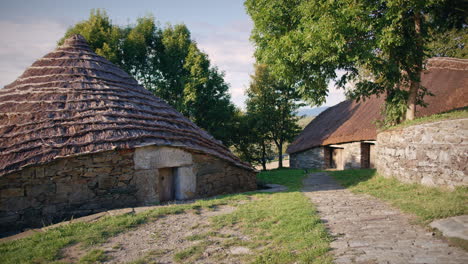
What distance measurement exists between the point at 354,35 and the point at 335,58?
0.74m

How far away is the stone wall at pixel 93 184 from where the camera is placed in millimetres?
6059

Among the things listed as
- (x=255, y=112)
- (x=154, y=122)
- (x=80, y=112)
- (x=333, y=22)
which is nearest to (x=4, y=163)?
(x=80, y=112)

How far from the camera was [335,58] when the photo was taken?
7633mm

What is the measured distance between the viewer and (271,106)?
21.9 m

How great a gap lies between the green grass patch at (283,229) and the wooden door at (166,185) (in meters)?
2.71

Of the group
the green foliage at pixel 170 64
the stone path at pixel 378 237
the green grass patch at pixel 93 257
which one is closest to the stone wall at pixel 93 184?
the green grass patch at pixel 93 257

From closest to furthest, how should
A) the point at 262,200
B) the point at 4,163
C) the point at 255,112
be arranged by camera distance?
the point at 4,163 → the point at 262,200 → the point at 255,112

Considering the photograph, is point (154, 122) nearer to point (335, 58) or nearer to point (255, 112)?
point (335, 58)

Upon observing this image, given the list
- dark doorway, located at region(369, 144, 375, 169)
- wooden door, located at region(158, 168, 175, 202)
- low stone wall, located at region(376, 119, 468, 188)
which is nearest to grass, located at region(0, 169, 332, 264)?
wooden door, located at region(158, 168, 175, 202)

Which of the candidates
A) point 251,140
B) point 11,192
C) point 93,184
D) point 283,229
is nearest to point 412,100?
point 283,229

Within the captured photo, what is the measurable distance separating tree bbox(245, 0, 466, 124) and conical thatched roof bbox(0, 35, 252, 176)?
3.82 m

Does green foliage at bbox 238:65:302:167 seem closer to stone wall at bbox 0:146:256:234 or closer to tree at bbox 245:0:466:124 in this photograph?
tree at bbox 245:0:466:124

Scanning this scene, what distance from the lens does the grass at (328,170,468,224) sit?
4.57 metres

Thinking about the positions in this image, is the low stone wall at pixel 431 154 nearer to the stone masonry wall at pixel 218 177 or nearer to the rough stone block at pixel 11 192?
the stone masonry wall at pixel 218 177
